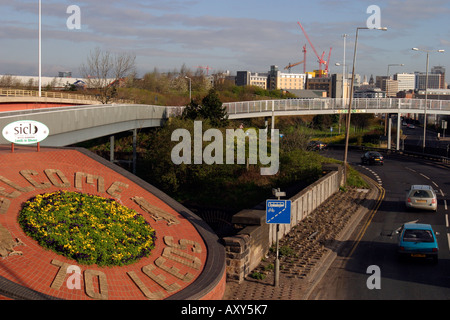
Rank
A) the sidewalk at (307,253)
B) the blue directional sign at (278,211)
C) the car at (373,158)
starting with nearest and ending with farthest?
the sidewalk at (307,253) → the blue directional sign at (278,211) → the car at (373,158)

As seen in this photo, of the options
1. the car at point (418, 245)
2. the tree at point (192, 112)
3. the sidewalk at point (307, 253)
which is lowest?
the sidewalk at point (307, 253)

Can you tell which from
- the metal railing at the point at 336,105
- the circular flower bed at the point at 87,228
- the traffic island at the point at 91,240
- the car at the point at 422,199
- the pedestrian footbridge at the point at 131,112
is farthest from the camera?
the metal railing at the point at 336,105

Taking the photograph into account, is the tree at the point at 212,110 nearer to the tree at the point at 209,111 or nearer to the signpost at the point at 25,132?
the tree at the point at 209,111

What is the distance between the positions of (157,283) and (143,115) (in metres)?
35.8

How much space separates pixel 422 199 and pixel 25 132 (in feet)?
72.3

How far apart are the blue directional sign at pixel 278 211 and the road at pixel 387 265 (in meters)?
2.62

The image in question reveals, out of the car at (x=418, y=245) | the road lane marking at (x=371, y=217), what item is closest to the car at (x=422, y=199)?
the road lane marking at (x=371, y=217)

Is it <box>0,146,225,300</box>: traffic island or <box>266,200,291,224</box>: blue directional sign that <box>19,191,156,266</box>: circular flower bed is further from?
<box>266,200,291,224</box>: blue directional sign

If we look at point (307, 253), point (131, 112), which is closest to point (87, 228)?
point (307, 253)

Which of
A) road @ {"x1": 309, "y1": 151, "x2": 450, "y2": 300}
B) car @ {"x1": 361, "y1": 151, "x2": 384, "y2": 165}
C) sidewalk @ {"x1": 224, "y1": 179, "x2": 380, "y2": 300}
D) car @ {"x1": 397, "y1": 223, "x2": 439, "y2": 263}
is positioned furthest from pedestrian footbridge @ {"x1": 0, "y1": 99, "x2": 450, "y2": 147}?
car @ {"x1": 397, "y1": 223, "x2": 439, "y2": 263}

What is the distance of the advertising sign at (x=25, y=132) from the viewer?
59.6 ft

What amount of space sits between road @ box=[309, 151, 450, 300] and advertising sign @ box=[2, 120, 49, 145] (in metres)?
11.2

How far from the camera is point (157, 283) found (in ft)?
44.5

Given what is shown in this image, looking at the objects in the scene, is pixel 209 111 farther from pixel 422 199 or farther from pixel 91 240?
pixel 91 240
